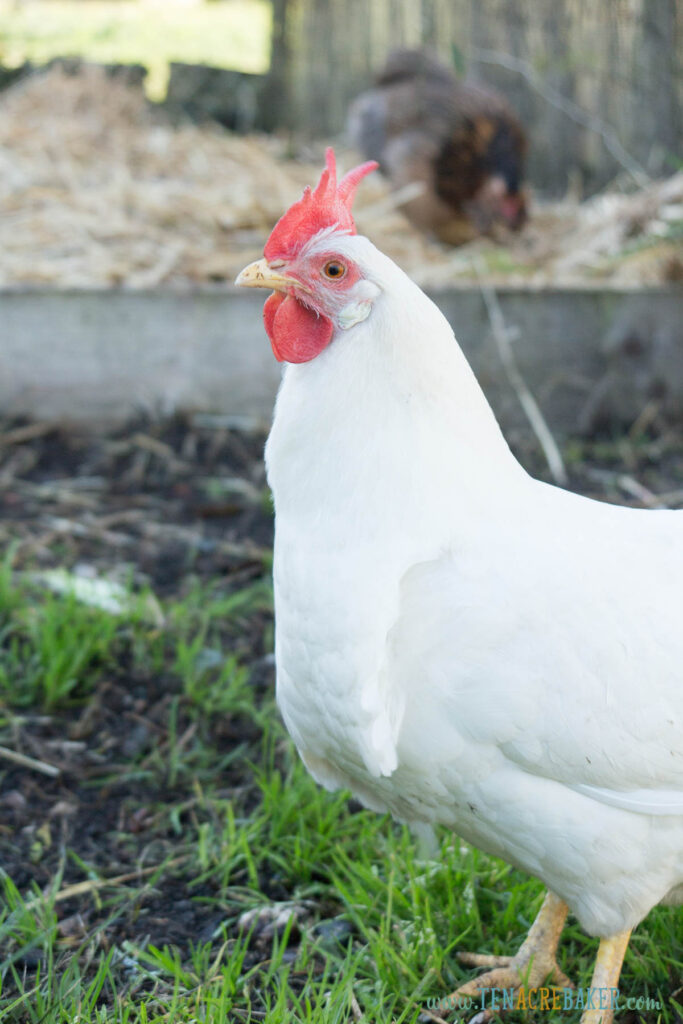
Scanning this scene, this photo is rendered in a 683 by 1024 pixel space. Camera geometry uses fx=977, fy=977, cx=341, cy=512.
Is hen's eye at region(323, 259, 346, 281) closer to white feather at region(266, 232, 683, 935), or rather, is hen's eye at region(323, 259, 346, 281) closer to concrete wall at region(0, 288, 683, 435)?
white feather at region(266, 232, 683, 935)

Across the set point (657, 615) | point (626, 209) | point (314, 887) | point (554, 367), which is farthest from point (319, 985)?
point (626, 209)

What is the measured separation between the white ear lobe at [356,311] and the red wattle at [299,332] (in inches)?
1.4

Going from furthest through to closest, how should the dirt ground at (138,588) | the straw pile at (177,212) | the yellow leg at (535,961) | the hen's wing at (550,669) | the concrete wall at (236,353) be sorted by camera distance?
1. the straw pile at (177,212)
2. the concrete wall at (236,353)
3. the dirt ground at (138,588)
4. the yellow leg at (535,961)
5. the hen's wing at (550,669)

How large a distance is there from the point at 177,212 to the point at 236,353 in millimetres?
1365

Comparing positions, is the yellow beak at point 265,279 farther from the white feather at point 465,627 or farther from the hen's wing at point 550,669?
the hen's wing at point 550,669

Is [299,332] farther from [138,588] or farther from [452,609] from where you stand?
[138,588]

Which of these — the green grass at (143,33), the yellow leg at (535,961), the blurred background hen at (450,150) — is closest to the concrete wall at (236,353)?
the blurred background hen at (450,150)

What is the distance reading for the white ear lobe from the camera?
1728 millimetres

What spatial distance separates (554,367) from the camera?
14.1 feet

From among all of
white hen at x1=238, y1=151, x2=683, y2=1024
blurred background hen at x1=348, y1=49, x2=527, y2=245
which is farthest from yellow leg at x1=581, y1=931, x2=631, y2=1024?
blurred background hen at x1=348, y1=49, x2=527, y2=245

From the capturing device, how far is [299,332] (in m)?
1.77

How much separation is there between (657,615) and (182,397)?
2.89m

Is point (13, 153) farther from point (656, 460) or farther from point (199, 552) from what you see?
point (656, 460)

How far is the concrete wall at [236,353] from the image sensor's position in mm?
4117
